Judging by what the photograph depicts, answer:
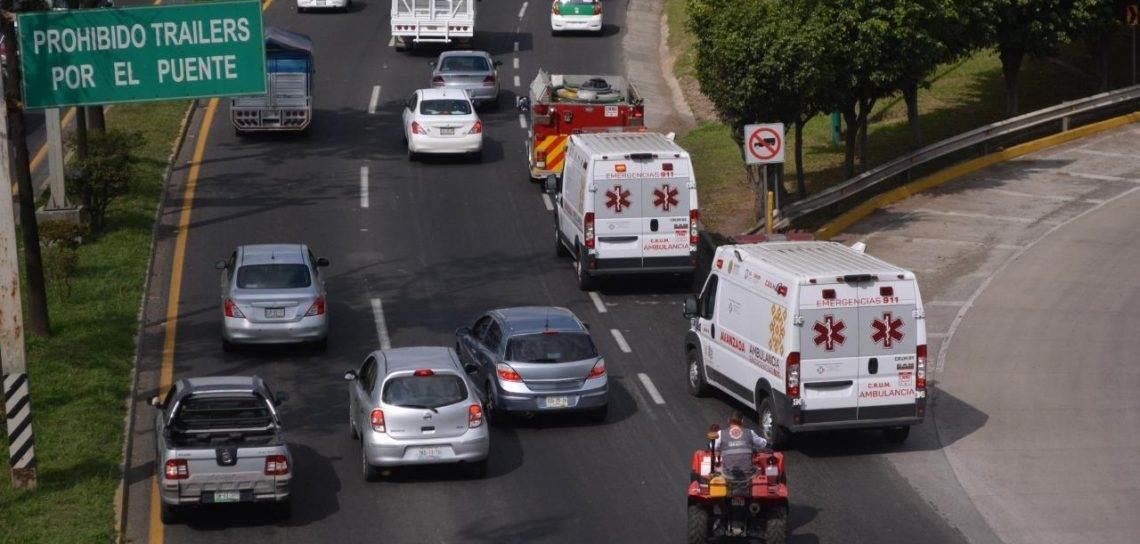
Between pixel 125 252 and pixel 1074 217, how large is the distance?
20053mm

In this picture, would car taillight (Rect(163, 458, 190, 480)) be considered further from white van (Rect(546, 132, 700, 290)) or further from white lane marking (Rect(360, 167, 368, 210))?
white lane marking (Rect(360, 167, 368, 210))

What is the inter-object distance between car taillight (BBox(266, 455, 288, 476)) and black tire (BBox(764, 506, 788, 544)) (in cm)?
565

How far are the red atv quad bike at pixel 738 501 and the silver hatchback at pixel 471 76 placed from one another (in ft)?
99.8

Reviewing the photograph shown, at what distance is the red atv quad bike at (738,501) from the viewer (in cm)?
1670

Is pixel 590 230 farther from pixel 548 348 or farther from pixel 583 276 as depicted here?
pixel 548 348

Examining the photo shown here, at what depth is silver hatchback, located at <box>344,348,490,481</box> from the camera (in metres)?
19.8

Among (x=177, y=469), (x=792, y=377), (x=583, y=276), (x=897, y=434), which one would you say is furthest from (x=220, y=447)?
(x=583, y=276)

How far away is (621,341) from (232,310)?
664 cm

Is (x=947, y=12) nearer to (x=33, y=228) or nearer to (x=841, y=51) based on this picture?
(x=841, y=51)

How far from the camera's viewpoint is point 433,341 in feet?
88.9

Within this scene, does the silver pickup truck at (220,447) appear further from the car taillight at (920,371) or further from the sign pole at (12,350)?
the car taillight at (920,371)

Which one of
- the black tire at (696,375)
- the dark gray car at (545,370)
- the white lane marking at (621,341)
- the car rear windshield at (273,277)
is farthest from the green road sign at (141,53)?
the white lane marking at (621,341)

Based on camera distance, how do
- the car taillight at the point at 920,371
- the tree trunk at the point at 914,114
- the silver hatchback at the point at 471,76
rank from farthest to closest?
the silver hatchback at the point at 471,76 → the tree trunk at the point at 914,114 → the car taillight at the point at 920,371

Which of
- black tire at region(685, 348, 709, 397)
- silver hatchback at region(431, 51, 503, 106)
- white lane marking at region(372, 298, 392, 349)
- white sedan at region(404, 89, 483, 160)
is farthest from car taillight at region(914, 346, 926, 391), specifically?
silver hatchback at region(431, 51, 503, 106)
